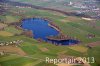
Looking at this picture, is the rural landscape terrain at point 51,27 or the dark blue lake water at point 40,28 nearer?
the rural landscape terrain at point 51,27

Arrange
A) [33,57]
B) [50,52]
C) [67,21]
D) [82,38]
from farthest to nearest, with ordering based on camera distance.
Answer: [67,21]
[82,38]
[50,52]
[33,57]

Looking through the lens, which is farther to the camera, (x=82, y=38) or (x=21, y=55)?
(x=82, y=38)

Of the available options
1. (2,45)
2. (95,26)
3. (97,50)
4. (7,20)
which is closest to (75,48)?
(97,50)

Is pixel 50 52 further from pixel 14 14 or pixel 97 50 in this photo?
pixel 14 14

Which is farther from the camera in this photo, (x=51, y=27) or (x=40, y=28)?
(x=51, y=27)
